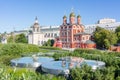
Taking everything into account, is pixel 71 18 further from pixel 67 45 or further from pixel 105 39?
pixel 105 39

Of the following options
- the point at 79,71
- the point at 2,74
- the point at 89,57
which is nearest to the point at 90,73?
the point at 79,71

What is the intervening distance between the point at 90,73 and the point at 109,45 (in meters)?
45.3

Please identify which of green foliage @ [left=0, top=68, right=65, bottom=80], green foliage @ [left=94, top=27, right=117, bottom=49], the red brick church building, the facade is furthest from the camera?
the facade

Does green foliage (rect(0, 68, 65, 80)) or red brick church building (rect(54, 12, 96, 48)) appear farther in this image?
red brick church building (rect(54, 12, 96, 48))

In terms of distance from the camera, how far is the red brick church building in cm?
6003

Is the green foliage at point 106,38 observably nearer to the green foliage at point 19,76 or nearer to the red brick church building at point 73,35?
the red brick church building at point 73,35

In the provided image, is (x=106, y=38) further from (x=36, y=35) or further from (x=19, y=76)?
(x=19, y=76)

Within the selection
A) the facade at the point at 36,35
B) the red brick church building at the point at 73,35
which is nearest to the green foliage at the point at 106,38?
the red brick church building at the point at 73,35

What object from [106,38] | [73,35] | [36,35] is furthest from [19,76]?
[36,35]

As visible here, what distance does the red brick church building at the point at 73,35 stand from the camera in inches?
2363

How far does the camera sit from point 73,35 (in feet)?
203

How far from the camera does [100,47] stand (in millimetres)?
58406

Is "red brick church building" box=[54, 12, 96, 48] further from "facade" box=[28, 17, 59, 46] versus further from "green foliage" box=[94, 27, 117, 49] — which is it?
"facade" box=[28, 17, 59, 46]

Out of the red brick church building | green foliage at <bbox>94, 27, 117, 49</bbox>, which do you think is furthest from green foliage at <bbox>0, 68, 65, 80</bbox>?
the red brick church building
